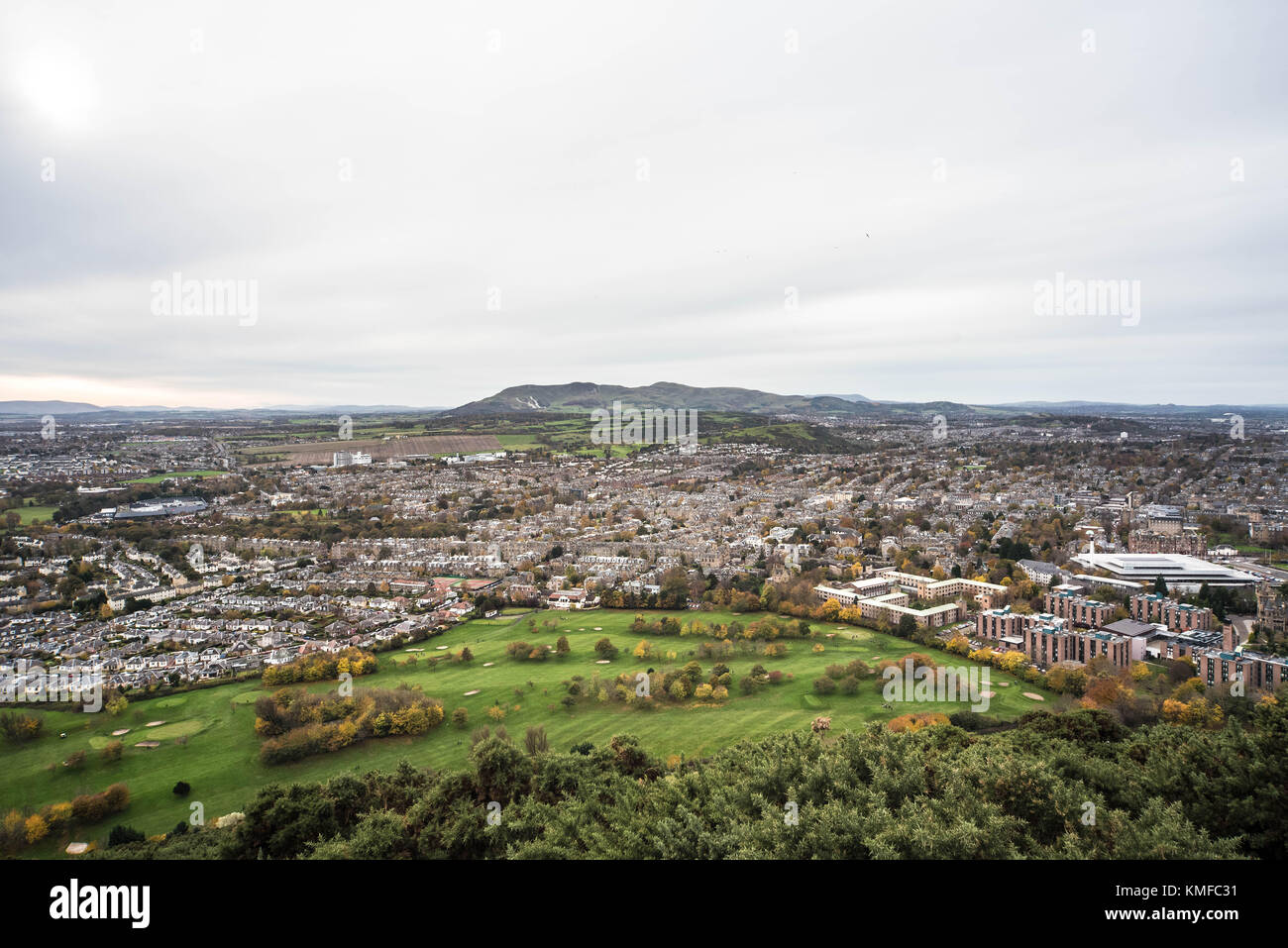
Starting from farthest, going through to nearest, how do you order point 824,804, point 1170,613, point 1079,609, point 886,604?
point 886,604, point 1079,609, point 1170,613, point 824,804

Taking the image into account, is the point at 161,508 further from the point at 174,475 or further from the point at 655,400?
the point at 655,400

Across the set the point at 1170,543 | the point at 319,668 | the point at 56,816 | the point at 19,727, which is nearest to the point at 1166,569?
the point at 1170,543

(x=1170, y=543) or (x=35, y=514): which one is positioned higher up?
(x=35, y=514)

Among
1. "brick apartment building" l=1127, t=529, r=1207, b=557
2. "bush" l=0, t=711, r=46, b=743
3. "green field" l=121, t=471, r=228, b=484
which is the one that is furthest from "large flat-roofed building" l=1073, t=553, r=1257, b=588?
"green field" l=121, t=471, r=228, b=484

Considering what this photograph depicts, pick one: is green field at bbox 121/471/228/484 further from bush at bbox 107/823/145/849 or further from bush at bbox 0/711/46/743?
bush at bbox 107/823/145/849

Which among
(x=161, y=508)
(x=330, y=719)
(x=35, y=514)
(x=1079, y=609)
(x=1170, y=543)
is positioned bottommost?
(x=330, y=719)
